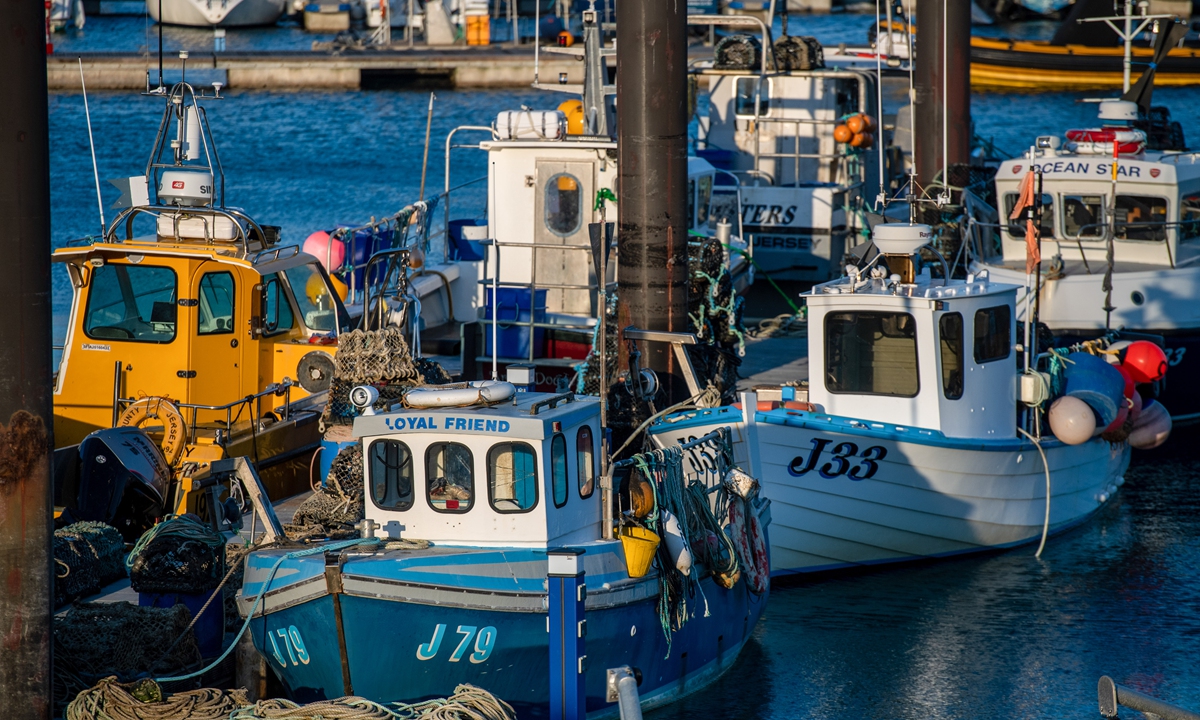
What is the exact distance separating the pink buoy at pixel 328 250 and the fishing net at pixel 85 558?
7.49 meters

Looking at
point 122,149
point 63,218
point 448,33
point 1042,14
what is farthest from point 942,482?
point 1042,14

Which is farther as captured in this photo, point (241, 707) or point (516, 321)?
point (516, 321)

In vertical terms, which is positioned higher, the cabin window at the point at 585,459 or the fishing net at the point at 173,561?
the cabin window at the point at 585,459

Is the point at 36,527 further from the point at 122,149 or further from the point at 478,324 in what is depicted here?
the point at 122,149

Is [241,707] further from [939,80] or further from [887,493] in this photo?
[939,80]

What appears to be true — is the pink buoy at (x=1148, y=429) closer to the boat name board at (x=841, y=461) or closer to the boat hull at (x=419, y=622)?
the boat name board at (x=841, y=461)

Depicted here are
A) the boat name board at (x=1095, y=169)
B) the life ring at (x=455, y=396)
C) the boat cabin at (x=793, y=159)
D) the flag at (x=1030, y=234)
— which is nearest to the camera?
the life ring at (x=455, y=396)

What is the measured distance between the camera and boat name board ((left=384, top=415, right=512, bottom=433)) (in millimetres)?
8406

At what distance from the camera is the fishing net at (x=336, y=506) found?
8977 mm

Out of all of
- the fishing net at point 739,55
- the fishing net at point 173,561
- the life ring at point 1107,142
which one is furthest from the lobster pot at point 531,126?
the fishing net at point 173,561

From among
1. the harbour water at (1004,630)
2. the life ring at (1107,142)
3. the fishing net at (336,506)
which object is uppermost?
the life ring at (1107,142)

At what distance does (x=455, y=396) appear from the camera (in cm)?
865

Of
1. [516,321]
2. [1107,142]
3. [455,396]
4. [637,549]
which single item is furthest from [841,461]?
[1107,142]

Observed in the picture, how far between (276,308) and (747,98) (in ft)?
44.8
